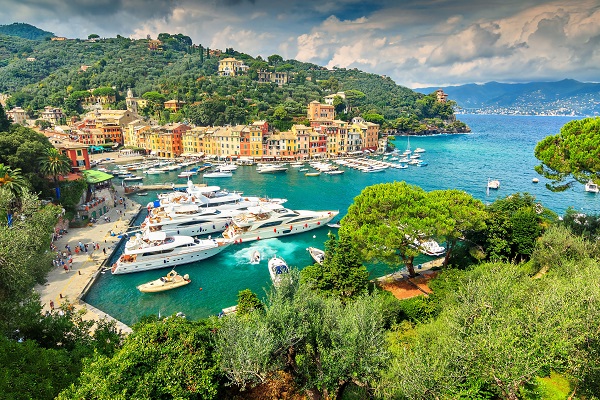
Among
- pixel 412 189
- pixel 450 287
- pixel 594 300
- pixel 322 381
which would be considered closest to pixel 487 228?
pixel 412 189

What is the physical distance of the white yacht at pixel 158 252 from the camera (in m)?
25.2

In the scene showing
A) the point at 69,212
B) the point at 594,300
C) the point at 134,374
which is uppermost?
the point at 594,300

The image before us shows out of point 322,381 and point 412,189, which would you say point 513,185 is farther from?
point 322,381

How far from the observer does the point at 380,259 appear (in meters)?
20.2

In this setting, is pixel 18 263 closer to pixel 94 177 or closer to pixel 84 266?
pixel 84 266

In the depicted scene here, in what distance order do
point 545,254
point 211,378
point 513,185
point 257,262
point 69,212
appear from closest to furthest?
point 211,378 → point 545,254 → point 257,262 → point 69,212 → point 513,185

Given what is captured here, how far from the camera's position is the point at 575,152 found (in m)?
18.4

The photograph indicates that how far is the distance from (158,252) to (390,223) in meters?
17.6

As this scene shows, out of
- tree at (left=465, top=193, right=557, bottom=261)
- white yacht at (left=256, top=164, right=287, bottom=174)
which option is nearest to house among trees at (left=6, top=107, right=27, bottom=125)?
white yacht at (left=256, top=164, right=287, bottom=174)

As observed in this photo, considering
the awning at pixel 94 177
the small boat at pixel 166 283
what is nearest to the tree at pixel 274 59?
the awning at pixel 94 177

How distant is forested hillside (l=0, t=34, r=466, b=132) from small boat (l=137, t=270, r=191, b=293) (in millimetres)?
69365

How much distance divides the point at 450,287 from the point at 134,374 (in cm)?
1390

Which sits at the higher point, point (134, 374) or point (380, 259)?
point (134, 374)

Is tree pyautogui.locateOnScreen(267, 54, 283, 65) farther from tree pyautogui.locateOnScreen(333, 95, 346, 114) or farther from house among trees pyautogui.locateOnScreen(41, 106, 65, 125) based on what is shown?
house among trees pyautogui.locateOnScreen(41, 106, 65, 125)
